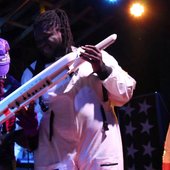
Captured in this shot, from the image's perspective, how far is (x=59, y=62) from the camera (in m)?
1.93

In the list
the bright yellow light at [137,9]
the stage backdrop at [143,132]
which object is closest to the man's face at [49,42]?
the stage backdrop at [143,132]

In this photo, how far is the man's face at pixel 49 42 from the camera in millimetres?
2131

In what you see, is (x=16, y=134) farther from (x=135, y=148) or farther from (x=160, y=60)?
(x=160, y=60)

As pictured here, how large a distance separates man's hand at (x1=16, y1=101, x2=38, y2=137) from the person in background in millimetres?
109

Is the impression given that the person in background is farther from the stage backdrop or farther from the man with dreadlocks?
the stage backdrop

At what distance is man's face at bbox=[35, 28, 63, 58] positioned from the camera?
213 centimetres

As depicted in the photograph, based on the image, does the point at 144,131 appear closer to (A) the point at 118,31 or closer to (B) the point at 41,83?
(B) the point at 41,83

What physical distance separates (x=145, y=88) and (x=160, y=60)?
0.54 meters

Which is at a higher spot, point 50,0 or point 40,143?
point 50,0

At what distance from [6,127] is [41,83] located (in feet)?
1.31

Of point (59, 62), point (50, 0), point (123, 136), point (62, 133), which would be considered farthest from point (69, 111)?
point (50, 0)

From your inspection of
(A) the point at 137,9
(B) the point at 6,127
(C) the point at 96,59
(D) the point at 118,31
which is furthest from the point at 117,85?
(D) the point at 118,31

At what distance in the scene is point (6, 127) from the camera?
2201 millimetres

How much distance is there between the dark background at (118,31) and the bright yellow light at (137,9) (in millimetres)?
100
